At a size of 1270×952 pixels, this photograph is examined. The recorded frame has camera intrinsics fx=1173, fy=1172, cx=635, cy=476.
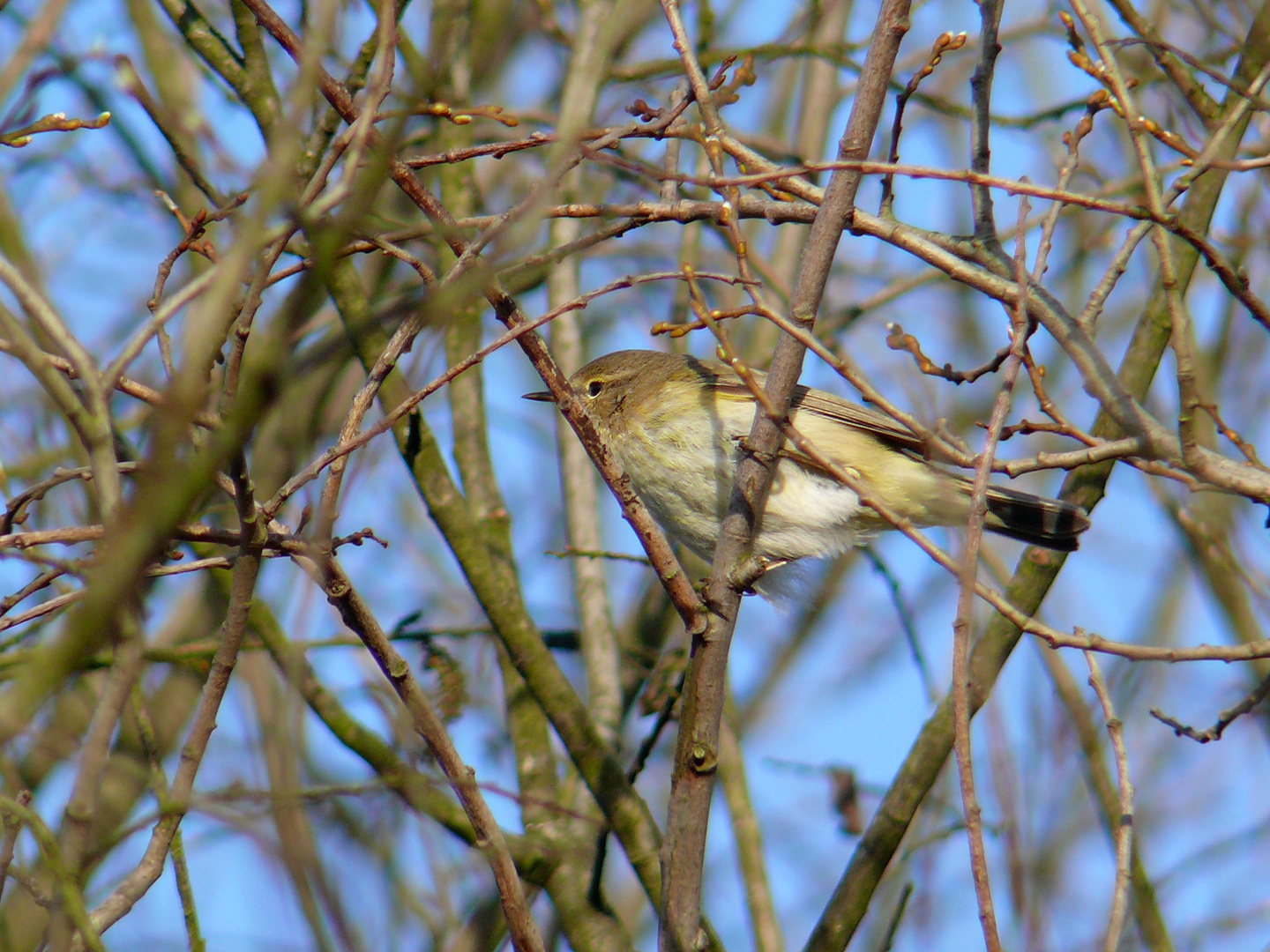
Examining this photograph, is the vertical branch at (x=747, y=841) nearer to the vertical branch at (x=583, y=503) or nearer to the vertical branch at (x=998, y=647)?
the vertical branch at (x=583, y=503)

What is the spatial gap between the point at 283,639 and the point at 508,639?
0.71 m

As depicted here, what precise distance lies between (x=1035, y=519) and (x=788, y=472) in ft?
2.92

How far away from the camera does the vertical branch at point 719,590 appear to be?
265cm

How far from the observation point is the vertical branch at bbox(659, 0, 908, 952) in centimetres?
265

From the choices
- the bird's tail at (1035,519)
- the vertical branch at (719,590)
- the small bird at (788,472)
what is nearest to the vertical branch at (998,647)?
the bird's tail at (1035,519)

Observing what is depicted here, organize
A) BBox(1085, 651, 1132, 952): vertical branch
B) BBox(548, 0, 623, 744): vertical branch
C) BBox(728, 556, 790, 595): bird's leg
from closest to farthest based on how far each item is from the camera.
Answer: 1. BBox(1085, 651, 1132, 952): vertical branch
2. BBox(728, 556, 790, 595): bird's leg
3. BBox(548, 0, 623, 744): vertical branch

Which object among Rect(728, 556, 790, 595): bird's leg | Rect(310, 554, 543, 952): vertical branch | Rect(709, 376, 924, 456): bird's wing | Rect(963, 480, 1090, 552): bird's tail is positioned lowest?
Rect(310, 554, 543, 952): vertical branch

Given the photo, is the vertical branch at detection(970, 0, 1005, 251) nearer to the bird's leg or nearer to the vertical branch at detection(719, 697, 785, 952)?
the bird's leg

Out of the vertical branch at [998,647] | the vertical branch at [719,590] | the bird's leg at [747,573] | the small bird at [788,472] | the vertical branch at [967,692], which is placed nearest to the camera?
the vertical branch at [967,692]

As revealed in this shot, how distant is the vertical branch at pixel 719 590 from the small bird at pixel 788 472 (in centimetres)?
138

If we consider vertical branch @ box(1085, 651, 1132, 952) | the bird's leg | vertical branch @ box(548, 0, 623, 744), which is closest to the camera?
vertical branch @ box(1085, 651, 1132, 952)

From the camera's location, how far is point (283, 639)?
3.67 metres

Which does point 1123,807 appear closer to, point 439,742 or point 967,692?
point 967,692

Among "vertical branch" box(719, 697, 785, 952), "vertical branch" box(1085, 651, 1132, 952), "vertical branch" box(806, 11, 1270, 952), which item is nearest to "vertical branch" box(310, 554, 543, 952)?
"vertical branch" box(1085, 651, 1132, 952)
